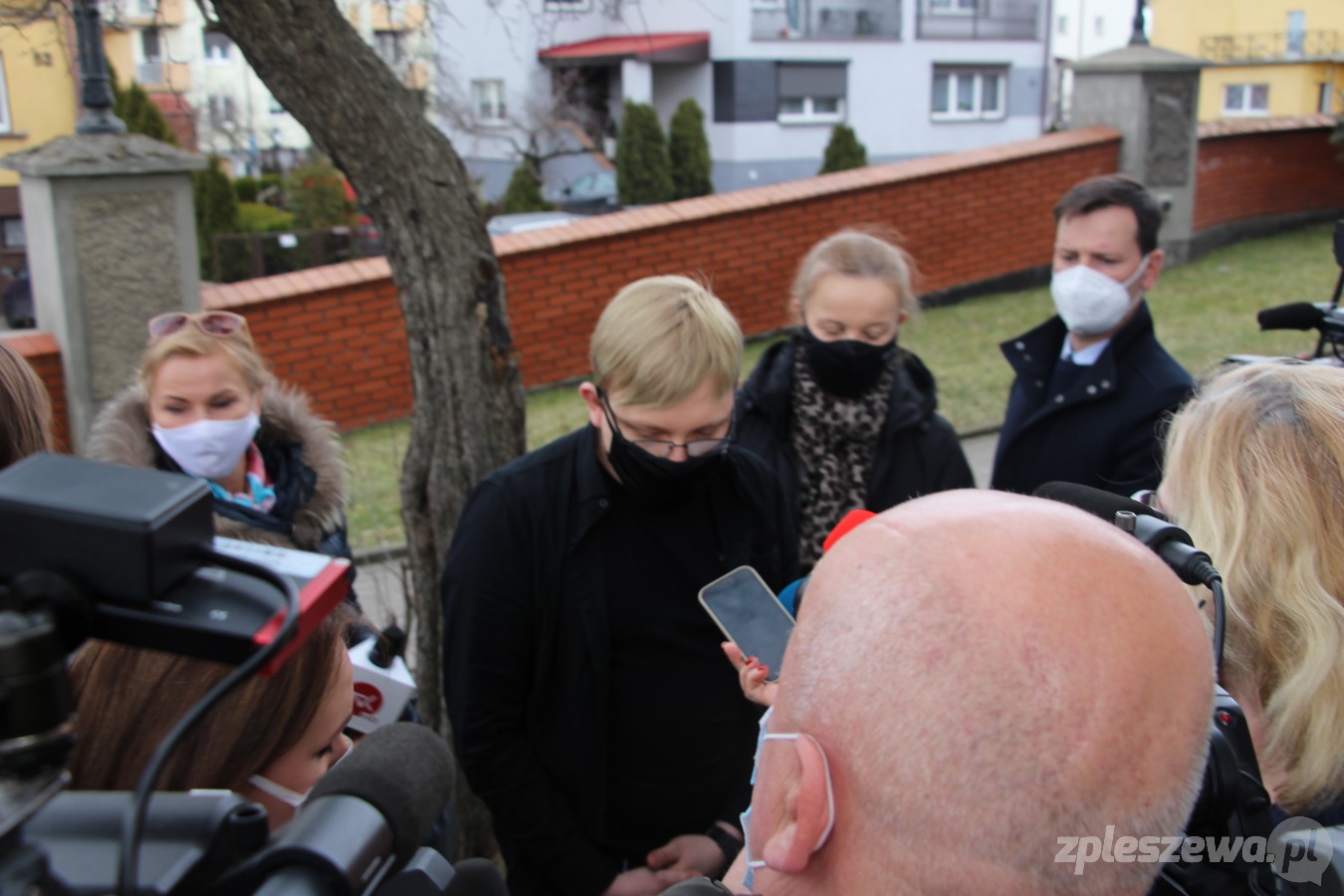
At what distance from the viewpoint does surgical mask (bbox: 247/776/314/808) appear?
144cm

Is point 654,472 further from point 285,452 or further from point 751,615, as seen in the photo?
point 285,452

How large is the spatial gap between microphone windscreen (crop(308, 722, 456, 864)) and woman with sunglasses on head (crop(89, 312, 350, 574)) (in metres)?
Result: 1.93

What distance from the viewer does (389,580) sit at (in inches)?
245

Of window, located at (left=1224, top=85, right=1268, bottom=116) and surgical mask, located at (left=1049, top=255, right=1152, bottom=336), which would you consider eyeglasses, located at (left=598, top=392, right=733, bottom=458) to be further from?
window, located at (left=1224, top=85, right=1268, bottom=116)

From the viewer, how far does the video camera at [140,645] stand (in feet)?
2.42

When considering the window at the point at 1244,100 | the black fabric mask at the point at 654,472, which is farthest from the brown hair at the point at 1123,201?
the window at the point at 1244,100

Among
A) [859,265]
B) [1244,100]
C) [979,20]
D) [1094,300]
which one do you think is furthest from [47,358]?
[1244,100]

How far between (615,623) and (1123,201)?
82.4 inches

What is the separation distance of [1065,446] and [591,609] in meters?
1.56

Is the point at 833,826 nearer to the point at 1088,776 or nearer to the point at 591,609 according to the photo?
the point at 1088,776

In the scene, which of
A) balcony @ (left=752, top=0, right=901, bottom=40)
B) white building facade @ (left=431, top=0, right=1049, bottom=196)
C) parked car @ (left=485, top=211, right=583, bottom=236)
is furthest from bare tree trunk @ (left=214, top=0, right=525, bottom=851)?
balcony @ (left=752, top=0, right=901, bottom=40)

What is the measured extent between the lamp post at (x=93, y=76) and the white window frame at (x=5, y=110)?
62.8 feet

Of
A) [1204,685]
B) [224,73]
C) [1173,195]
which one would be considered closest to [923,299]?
[1173,195]

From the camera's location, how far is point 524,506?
227 centimetres
